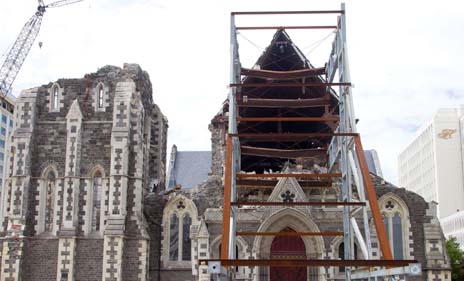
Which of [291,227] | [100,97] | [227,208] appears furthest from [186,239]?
[227,208]

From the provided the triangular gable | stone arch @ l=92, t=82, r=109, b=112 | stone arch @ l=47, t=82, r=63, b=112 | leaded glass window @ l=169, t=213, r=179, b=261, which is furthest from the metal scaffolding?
stone arch @ l=47, t=82, r=63, b=112

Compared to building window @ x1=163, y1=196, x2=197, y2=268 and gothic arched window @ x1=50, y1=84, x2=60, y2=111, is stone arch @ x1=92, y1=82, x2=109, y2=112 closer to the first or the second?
gothic arched window @ x1=50, y1=84, x2=60, y2=111

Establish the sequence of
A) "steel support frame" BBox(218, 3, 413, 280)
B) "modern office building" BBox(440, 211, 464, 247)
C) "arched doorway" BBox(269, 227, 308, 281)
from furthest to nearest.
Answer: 1. "modern office building" BBox(440, 211, 464, 247)
2. "arched doorway" BBox(269, 227, 308, 281)
3. "steel support frame" BBox(218, 3, 413, 280)

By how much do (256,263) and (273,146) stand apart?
16412 millimetres

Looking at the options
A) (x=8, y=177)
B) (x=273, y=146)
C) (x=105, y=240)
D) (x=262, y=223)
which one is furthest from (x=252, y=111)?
(x=8, y=177)

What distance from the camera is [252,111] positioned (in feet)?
101

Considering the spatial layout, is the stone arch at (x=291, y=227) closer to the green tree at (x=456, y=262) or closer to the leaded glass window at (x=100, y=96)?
the leaded glass window at (x=100, y=96)

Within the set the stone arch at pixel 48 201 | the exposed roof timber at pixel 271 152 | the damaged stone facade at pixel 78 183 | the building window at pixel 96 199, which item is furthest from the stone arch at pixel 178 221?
the exposed roof timber at pixel 271 152

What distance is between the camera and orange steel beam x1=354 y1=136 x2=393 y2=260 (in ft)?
46.9

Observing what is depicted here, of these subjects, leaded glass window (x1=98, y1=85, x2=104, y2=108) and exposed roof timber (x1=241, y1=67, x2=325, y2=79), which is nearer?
exposed roof timber (x1=241, y1=67, x2=325, y2=79)

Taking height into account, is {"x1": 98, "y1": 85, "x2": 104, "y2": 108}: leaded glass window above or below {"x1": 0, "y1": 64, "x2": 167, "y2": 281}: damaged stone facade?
above

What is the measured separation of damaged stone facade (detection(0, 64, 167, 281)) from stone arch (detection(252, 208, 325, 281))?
183 inches

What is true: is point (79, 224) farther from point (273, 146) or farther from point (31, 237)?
point (273, 146)

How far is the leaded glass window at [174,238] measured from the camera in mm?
27466
